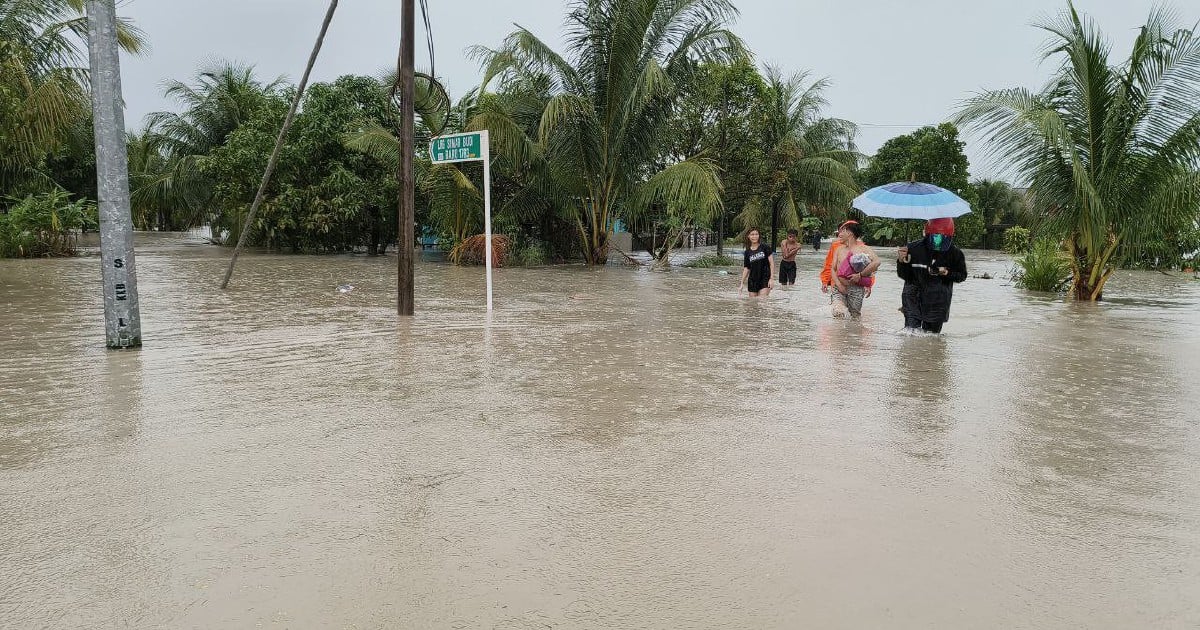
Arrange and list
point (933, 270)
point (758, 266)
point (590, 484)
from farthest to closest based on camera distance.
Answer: point (758, 266), point (933, 270), point (590, 484)

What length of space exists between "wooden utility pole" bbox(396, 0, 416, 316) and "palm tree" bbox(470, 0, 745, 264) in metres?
9.78

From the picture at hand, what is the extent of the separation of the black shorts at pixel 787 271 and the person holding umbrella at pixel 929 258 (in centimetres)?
763

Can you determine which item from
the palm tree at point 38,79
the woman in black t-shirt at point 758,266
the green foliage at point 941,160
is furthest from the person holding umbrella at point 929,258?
the green foliage at point 941,160

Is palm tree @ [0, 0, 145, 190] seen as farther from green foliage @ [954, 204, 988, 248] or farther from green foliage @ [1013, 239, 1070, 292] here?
green foliage @ [954, 204, 988, 248]

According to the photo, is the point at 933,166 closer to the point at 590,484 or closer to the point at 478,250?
the point at 478,250

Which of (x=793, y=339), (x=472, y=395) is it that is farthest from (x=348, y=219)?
(x=472, y=395)

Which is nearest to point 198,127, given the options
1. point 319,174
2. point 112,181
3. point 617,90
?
point 319,174

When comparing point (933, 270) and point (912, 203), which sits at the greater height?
point (912, 203)

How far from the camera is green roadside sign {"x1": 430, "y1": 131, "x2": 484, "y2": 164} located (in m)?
11.0

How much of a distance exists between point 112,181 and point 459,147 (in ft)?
14.1

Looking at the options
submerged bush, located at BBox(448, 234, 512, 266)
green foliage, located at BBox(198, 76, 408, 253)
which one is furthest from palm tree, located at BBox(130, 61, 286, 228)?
submerged bush, located at BBox(448, 234, 512, 266)

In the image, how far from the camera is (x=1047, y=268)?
58.3ft

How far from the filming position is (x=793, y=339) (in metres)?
9.75

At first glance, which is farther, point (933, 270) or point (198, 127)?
point (198, 127)
